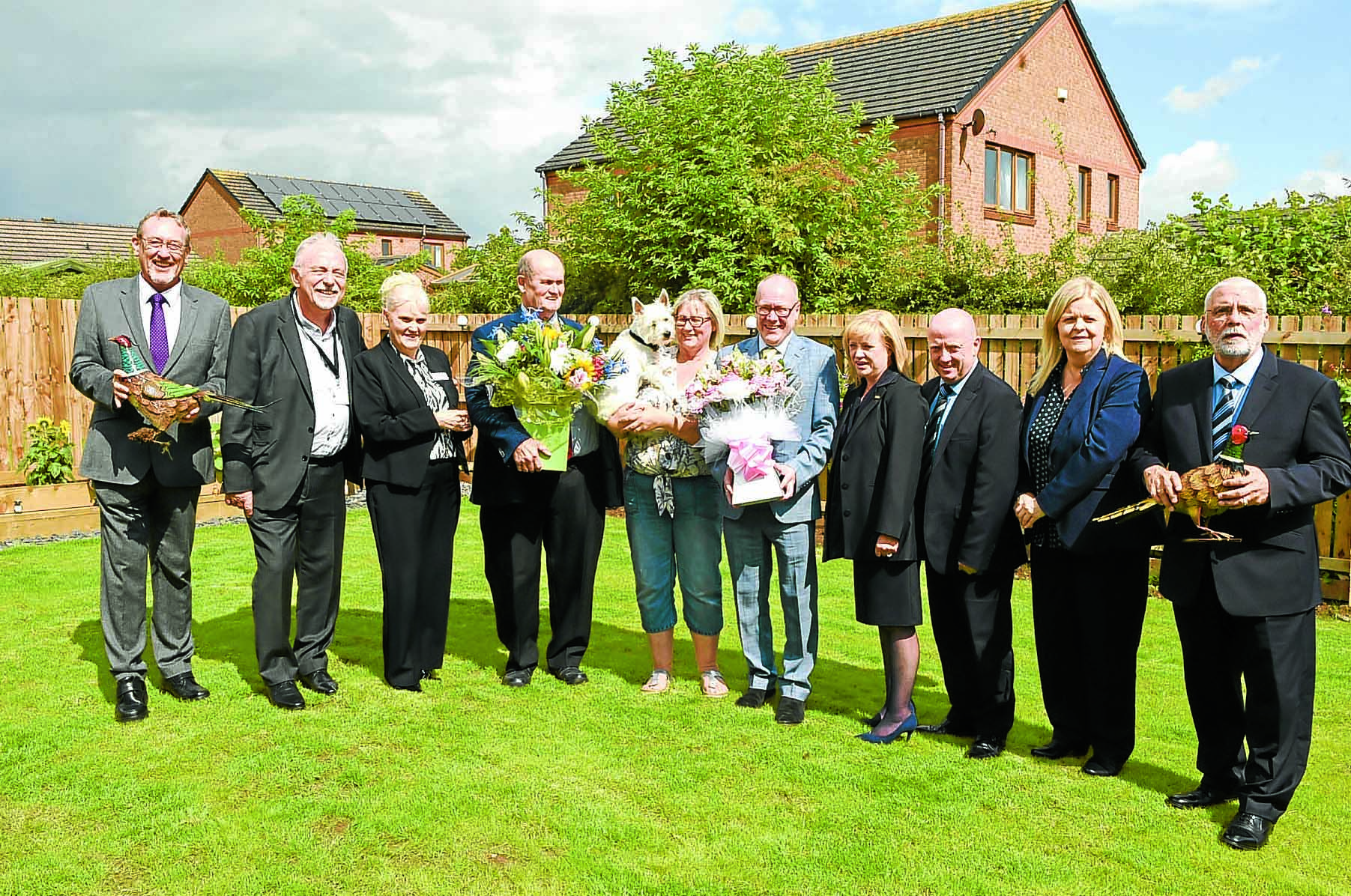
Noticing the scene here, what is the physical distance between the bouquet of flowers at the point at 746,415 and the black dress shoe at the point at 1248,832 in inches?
85.9

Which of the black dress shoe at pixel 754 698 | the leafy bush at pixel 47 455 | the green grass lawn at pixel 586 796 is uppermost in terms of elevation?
the leafy bush at pixel 47 455

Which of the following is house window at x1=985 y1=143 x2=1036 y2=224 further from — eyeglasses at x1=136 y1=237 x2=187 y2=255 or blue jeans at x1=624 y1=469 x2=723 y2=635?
eyeglasses at x1=136 y1=237 x2=187 y2=255

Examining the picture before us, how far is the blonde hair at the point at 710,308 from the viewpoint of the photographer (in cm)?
513

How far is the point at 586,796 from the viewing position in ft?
14.1

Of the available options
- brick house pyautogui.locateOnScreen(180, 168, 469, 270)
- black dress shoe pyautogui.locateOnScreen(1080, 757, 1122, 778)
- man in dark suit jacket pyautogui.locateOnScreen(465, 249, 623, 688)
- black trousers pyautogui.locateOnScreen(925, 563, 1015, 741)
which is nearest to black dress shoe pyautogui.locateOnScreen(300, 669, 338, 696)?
man in dark suit jacket pyautogui.locateOnScreen(465, 249, 623, 688)

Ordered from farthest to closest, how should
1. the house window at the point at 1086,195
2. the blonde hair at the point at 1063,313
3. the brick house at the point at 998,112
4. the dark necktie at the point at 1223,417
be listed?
the house window at the point at 1086,195, the brick house at the point at 998,112, the blonde hair at the point at 1063,313, the dark necktie at the point at 1223,417

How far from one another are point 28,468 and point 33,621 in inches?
158

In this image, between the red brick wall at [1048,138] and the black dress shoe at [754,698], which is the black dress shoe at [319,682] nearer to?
the black dress shoe at [754,698]

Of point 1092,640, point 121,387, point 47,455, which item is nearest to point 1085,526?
point 1092,640

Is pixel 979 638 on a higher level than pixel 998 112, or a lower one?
lower

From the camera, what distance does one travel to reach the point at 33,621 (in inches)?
273

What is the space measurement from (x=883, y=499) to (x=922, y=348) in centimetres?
513

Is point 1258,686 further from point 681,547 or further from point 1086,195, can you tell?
point 1086,195

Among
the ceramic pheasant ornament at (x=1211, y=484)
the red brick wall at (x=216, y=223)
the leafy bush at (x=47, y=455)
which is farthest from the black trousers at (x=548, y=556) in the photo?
the red brick wall at (x=216, y=223)
